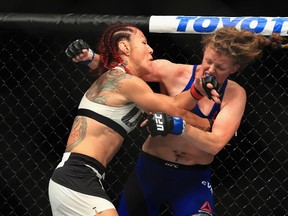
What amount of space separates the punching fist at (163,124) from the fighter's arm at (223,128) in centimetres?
8

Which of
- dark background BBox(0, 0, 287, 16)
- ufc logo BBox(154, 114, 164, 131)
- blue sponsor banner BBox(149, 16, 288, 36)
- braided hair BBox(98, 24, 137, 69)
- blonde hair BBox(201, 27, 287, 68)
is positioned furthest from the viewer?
dark background BBox(0, 0, 287, 16)

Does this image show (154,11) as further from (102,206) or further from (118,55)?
(102,206)

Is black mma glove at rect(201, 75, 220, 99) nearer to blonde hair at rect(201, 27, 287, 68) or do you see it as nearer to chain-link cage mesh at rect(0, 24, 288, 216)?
blonde hair at rect(201, 27, 287, 68)

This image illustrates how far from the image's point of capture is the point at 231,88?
2846 mm

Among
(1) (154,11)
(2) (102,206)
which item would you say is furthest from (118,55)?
(1) (154,11)

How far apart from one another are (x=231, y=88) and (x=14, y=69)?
62.8 inches

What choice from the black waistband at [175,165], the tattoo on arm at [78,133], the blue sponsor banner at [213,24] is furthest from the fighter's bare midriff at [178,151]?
the blue sponsor banner at [213,24]

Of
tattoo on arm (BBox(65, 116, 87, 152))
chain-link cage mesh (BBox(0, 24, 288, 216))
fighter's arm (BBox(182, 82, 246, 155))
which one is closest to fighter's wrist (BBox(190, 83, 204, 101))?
fighter's arm (BBox(182, 82, 246, 155))

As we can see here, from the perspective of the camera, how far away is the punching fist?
2.45 m

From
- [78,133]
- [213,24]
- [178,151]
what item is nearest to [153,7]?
[213,24]

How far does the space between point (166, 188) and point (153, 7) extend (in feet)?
4.17

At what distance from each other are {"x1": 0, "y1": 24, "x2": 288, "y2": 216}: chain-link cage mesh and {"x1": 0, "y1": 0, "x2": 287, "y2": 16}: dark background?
18 centimetres

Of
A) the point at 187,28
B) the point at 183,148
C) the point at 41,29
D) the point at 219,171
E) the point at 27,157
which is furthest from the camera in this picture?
the point at 27,157

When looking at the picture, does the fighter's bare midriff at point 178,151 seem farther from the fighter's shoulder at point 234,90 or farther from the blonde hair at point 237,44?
the blonde hair at point 237,44
